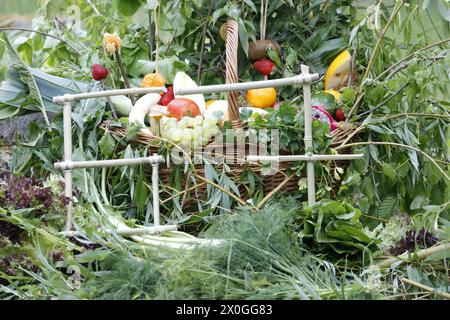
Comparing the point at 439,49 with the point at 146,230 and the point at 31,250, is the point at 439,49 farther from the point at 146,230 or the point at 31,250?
the point at 31,250

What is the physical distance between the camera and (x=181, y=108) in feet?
5.41

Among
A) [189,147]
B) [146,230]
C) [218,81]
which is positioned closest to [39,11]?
[218,81]

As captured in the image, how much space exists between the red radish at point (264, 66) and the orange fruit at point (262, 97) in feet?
0.42

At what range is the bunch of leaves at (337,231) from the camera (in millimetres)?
1313

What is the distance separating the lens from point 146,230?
140 centimetres

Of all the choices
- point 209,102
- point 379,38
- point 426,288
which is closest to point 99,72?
point 209,102

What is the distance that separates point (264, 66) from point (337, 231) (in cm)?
70

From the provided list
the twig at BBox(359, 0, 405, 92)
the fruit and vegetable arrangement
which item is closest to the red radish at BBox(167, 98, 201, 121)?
the fruit and vegetable arrangement

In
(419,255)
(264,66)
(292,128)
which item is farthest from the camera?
(264,66)

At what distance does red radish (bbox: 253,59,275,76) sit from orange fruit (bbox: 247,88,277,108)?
13 cm

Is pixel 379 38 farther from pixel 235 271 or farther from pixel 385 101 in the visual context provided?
pixel 235 271

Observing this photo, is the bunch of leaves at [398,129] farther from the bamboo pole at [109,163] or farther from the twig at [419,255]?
the bamboo pole at [109,163]

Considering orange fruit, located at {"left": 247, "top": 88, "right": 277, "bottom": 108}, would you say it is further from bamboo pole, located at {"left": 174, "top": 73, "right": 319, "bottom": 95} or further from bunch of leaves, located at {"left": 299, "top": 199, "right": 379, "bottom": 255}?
bunch of leaves, located at {"left": 299, "top": 199, "right": 379, "bottom": 255}
